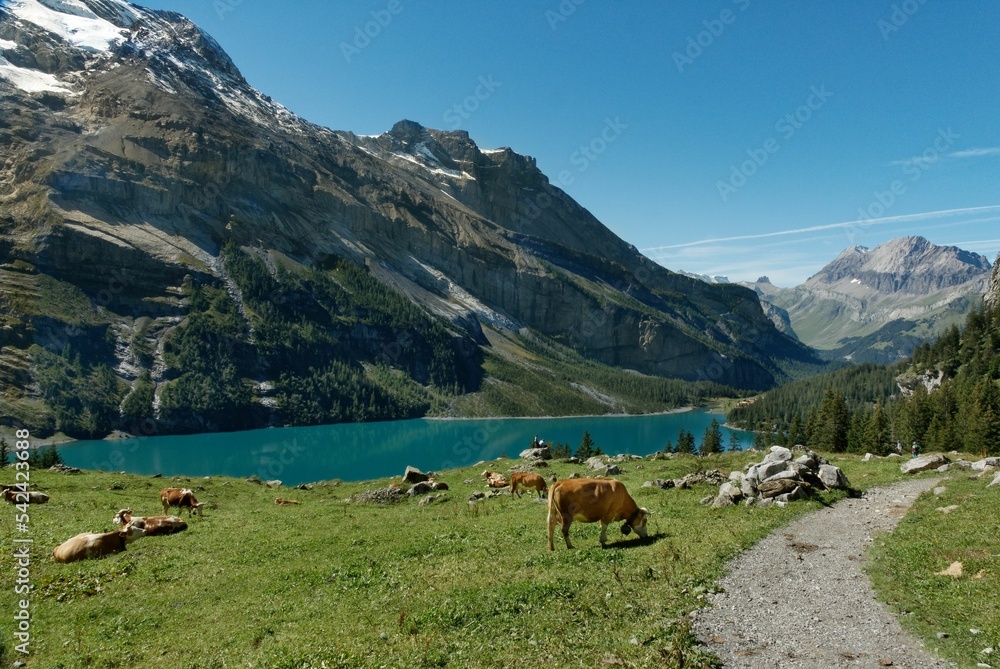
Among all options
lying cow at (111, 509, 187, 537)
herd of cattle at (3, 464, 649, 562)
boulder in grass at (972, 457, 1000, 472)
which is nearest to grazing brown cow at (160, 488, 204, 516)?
herd of cattle at (3, 464, 649, 562)

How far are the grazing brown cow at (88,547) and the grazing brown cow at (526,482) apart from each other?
62.1 feet

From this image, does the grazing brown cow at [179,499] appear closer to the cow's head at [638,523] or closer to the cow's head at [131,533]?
the cow's head at [131,533]

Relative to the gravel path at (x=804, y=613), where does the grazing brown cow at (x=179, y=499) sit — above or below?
below

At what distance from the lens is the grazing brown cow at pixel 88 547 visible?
19984 millimetres

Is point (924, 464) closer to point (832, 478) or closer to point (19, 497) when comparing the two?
Answer: point (832, 478)

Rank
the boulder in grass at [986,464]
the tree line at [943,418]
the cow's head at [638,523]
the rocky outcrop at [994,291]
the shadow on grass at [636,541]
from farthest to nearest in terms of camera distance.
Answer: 1. the rocky outcrop at [994,291]
2. the tree line at [943,418]
3. the boulder in grass at [986,464]
4. the cow's head at [638,523]
5. the shadow on grass at [636,541]

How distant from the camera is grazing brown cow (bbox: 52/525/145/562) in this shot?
→ 20.0 m

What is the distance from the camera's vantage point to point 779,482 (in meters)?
23.6

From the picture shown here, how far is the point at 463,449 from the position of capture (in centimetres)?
16738

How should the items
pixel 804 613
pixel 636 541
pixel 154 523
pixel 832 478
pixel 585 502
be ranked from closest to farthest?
1. pixel 804 613
2. pixel 585 502
3. pixel 636 541
4. pixel 154 523
5. pixel 832 478

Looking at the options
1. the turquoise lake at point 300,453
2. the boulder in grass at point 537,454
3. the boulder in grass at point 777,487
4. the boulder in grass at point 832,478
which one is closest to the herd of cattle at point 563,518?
the boulder in grass at point 777,487

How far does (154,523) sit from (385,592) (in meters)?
15.7

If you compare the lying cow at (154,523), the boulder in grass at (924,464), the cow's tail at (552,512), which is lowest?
the lying cow at (154,523)

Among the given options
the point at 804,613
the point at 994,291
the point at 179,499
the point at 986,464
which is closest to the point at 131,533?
the point at 179,499
